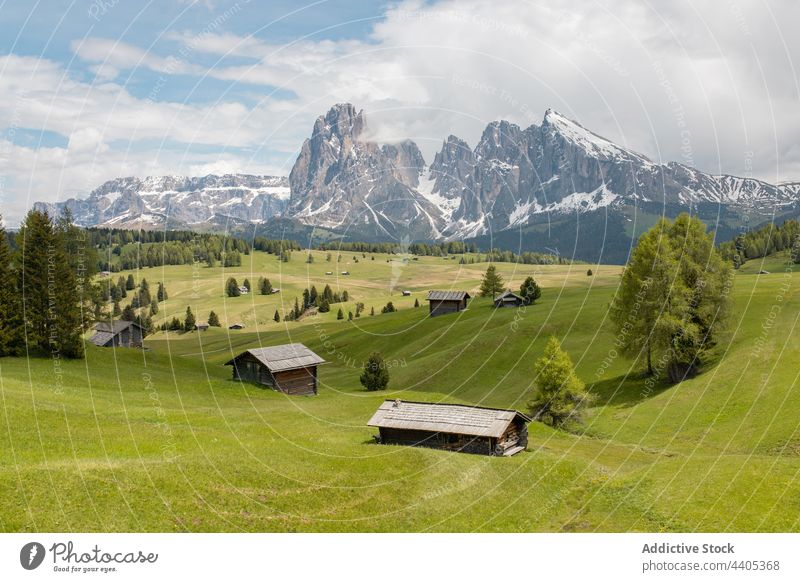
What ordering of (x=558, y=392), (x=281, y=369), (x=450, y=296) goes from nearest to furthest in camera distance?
(x=558, y=392), (x=281, y=369), (x=450, y=296)

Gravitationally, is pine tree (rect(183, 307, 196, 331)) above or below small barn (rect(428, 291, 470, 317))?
below

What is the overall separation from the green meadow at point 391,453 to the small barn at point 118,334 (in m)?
26.0

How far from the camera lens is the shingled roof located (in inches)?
2584

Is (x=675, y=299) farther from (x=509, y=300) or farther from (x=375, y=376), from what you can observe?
(x=509, y=300)

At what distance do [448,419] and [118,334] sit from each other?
72681mm

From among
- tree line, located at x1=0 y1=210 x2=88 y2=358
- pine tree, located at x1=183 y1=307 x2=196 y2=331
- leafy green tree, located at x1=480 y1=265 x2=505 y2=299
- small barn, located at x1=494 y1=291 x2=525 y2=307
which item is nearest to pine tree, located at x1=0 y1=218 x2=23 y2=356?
tree line, located at x1=0 y1=210 x2=88 y2=358

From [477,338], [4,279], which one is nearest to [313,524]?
[4,279]

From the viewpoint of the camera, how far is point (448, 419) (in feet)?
138

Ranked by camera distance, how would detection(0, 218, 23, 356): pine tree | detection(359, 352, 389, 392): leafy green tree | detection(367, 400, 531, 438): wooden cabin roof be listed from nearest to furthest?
1. detection(367, 400, 531, 438): wooden cabin roof
2. detection(0, 218, 23, 356): pine tree
3. detection(359, 352, 389, 392): leafy green tree

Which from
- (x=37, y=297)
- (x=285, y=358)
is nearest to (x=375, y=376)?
(x=285, y=358)

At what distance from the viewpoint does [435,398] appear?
208 feet

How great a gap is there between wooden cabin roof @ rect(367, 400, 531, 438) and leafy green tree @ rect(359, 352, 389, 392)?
1047 inches

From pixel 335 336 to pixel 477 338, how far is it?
39.7 metres

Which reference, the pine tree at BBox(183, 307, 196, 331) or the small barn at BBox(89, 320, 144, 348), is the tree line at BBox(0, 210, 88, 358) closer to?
the small barn at BBox(89, 320, 144, 348)
